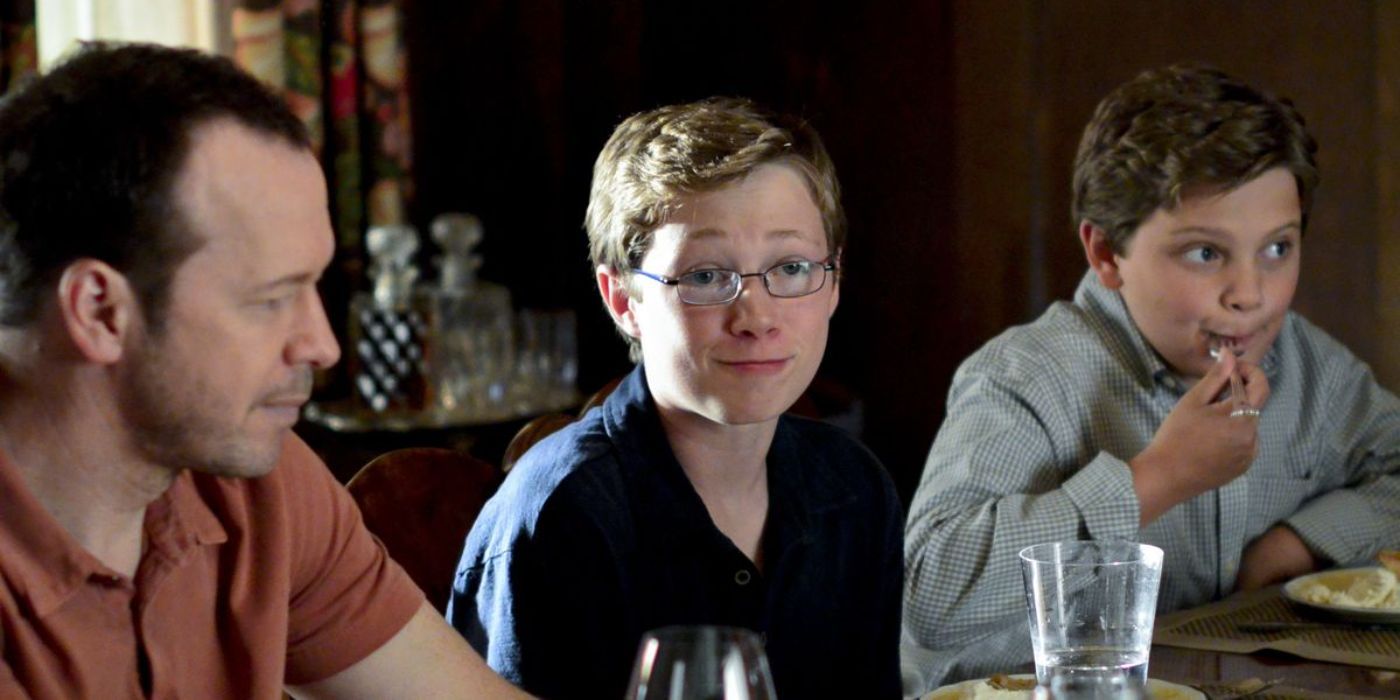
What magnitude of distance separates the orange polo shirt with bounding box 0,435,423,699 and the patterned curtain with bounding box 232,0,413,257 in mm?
2089

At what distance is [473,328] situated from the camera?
339cm

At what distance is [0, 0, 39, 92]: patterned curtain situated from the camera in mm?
2889

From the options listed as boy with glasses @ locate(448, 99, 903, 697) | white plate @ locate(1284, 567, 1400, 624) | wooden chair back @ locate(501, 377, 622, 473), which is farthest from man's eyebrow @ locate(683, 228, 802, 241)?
white plate @ locate(1284, 567, 1400, 624)

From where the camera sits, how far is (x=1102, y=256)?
6.98ft

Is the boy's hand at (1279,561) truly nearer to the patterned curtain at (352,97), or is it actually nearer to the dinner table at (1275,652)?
the dinner table at (1275,652)

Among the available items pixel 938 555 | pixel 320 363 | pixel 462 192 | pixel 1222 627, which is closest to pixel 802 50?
pixel 462 192

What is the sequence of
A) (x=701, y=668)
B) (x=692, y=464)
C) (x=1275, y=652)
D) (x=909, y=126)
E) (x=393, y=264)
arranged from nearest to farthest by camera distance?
(x=701, y=668)
(x=1275, y=652)
(x=692, y=464)
(x=393, y=264)
(x=909, y=126)

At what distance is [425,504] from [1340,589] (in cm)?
93

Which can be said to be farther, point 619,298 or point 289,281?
point 619,298

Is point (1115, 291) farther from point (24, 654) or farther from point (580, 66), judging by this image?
point (580, 66)

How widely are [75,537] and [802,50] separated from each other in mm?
2812

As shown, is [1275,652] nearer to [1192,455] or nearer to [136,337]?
[1192,455]

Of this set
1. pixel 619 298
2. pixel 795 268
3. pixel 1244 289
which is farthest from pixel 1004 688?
pixel 1244 289

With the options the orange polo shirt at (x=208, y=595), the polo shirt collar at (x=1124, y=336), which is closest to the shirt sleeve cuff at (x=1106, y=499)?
the polo shirt collar at (x=1124, y=336)
